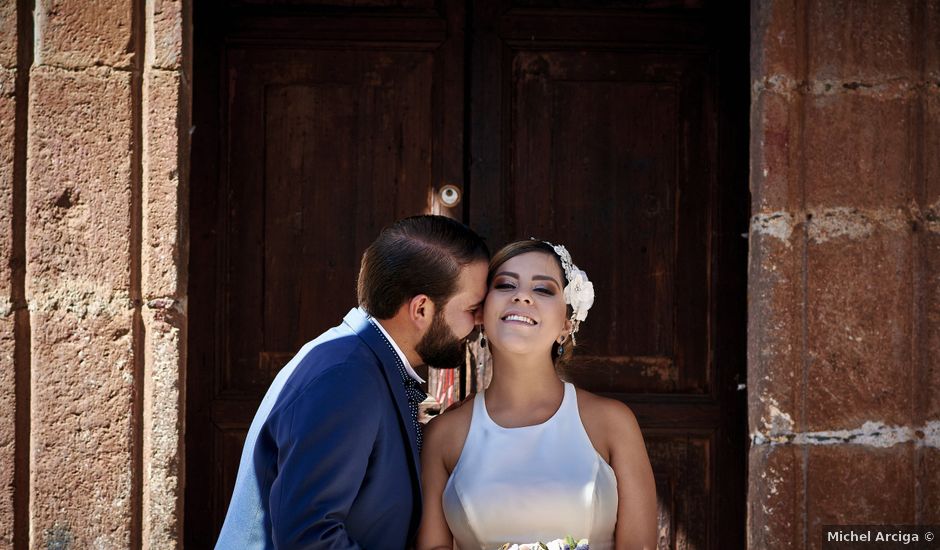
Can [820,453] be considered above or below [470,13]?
below

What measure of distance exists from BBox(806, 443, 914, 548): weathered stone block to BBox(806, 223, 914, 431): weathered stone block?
111mm

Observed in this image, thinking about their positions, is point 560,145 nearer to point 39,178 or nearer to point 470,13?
point 470,13

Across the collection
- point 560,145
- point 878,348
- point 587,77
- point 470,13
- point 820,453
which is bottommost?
point 820,453

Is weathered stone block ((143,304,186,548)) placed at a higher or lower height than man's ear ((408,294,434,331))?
lower

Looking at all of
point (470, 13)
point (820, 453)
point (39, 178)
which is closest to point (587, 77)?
point (470, 13)

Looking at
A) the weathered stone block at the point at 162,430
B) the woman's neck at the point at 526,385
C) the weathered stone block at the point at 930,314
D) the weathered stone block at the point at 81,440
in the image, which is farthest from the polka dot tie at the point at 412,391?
the weathered stone block at the point at 930,314

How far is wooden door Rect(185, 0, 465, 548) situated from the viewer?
3645mm

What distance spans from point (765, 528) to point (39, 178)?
9.71 ft

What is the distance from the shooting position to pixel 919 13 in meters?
3.12

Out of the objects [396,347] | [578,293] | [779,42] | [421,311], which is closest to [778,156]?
[779,42]

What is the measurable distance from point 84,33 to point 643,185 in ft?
7.60

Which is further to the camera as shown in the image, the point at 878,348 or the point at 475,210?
the point at 475,210

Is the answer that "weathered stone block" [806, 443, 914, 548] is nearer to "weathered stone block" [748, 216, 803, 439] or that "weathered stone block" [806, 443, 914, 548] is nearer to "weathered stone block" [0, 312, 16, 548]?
"weathered stone block" [748, 216, 803, 439]

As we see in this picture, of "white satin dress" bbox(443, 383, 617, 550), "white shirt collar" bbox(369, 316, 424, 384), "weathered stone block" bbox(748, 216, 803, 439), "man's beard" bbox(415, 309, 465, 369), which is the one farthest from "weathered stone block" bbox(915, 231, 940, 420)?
"white shirt collar" bbox(369, 316, 424, 384)
